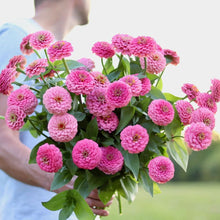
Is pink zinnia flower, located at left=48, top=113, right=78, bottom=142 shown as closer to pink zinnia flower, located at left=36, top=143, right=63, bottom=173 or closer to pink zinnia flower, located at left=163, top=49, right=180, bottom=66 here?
pink zinnia flower, located at left=36, top=143, right=63, bottom=173

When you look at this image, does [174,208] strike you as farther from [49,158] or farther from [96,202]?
[49,158]

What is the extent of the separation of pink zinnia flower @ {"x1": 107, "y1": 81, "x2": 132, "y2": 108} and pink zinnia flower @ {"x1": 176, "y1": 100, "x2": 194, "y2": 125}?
16cm

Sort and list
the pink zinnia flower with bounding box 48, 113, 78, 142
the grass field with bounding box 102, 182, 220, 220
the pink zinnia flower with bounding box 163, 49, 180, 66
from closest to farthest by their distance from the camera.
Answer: the pink zinnia flower with bounding box 48, 113, 78, 142
the pink zinnia flower with bounding box 163, 49, 180, 66
the grass field with bounding box 102, 182, 220, 220

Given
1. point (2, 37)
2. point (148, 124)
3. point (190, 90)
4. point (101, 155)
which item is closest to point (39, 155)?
point (101, 155)

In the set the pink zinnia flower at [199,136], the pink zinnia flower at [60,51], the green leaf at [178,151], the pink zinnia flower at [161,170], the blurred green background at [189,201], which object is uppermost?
the pink zinnia flower at [60,51]

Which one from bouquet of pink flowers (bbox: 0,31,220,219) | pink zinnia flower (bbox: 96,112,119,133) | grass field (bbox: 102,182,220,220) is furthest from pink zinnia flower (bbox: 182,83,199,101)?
grass field (bbox: 102,182,220,220)

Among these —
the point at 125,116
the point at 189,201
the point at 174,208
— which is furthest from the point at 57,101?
the point at 189,201

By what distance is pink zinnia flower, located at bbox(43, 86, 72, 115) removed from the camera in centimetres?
82

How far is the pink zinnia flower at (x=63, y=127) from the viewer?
0.82 meters

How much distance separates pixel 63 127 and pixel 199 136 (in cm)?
29

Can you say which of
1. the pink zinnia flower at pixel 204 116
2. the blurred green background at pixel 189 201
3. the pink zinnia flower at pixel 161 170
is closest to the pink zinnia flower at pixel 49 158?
the pink zinnia flower at pixel 161 170

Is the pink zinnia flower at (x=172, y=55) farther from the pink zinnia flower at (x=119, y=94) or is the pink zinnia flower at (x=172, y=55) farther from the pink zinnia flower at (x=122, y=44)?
the pink zinnia flower at (x=119, y=94)

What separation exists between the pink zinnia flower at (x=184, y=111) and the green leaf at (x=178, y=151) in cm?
7

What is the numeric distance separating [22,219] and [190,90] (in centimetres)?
61
